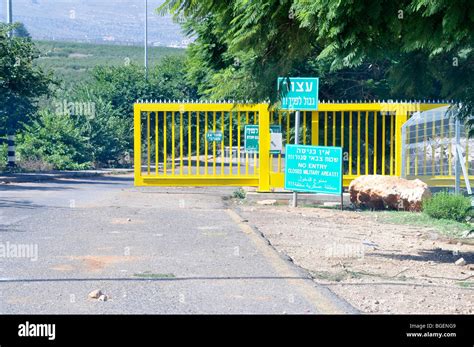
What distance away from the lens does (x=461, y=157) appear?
705 inches

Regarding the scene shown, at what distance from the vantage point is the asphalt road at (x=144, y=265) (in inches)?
316

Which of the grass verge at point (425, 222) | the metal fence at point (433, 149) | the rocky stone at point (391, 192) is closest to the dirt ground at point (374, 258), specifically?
the grass verge at point (425, 222)

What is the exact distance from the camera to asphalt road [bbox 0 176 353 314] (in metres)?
8.03

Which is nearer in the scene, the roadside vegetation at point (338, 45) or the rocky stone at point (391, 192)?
the roadside vegetation at point (338, 45)

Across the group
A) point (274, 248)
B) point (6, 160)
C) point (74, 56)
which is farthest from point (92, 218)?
point (74, 56)

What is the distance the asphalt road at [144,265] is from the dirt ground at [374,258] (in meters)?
0.40

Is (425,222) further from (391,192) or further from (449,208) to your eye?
(391,192)

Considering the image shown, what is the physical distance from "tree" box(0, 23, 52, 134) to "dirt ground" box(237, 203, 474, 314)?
617 inches

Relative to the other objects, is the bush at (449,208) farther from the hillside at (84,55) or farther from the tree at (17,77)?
the hillside at (84,55)

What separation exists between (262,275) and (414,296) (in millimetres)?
1663

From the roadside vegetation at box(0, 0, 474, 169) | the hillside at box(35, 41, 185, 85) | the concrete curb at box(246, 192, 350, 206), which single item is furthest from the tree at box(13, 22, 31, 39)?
the concrete curb at box(246, 192, 350, 206)

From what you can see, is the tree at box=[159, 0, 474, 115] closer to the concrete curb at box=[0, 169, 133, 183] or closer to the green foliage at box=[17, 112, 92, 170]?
the concrete curb at box=[0, 169, 133, 183]

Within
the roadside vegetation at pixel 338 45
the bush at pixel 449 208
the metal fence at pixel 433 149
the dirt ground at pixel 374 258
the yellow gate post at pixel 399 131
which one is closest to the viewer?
the dirt ground at pixel 374 258
